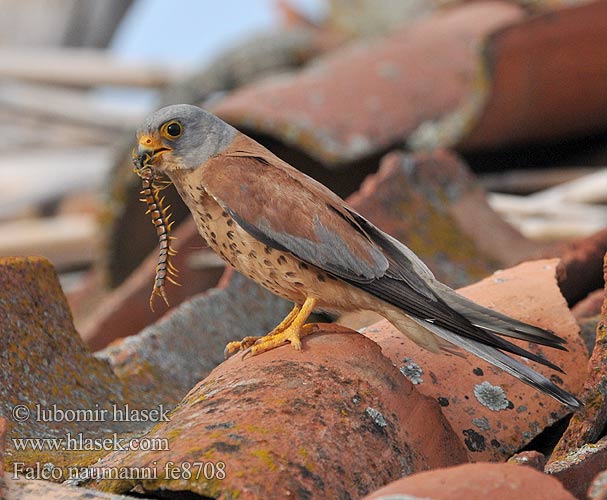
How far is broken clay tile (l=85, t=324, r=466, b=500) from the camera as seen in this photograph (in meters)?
1.59

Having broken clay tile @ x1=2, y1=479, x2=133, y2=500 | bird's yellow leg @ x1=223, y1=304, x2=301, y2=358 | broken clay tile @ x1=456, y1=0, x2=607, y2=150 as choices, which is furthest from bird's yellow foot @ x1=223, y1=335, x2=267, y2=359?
broken clay tile @ x1=456, y1=0, x2=607, y2=150

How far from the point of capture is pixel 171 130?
2.15 meters

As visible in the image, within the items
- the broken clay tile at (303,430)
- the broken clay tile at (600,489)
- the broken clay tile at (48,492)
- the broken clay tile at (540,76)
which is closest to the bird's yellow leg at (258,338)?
the broken clay tile at (303,430)

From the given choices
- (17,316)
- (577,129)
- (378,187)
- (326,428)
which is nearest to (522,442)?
(326,428)

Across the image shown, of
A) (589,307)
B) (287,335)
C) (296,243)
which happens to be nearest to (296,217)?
(296,243)

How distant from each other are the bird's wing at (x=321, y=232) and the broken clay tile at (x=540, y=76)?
98.0 inches

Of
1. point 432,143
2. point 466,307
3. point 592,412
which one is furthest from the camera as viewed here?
point 432,143

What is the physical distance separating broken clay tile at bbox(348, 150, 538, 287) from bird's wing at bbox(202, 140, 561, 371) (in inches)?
44.6

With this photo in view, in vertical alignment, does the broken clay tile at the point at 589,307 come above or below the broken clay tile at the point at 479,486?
above

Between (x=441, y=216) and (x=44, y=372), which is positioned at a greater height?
(x=441, y=216)

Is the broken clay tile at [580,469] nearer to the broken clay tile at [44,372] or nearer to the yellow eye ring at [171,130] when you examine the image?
the broken clay tile at [44,372]

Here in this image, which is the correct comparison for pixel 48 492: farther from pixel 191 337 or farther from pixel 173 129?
pixel 191 337

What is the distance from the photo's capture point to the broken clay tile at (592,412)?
1.87 metres

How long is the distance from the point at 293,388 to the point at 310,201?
0.43 m
